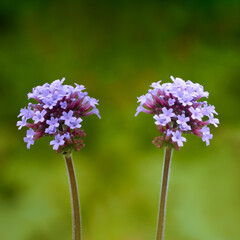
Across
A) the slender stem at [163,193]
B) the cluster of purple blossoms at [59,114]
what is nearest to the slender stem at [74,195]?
the cluster of purple blossoms at [59,114]

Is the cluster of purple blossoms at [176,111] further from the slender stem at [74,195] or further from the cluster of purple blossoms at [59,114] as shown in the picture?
the slender stem at [74,195]

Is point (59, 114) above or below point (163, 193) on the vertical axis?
above

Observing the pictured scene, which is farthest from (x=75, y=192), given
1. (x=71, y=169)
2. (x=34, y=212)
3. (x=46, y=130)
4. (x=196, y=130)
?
(x=34, y=212)

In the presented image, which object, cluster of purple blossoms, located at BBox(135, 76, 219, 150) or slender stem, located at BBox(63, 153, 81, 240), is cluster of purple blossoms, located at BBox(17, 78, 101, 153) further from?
cluster of purple blossoms, located at BBox(135, 76, 219, 150)

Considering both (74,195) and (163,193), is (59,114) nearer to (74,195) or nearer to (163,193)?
(74,195)

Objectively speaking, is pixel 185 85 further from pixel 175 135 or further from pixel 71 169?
pixel 71 169

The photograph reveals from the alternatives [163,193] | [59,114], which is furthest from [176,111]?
[59,114]

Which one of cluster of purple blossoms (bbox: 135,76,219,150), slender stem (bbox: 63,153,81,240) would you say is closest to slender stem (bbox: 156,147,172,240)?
cluster of purple blossoms (bbox: 135,76,219,150)
